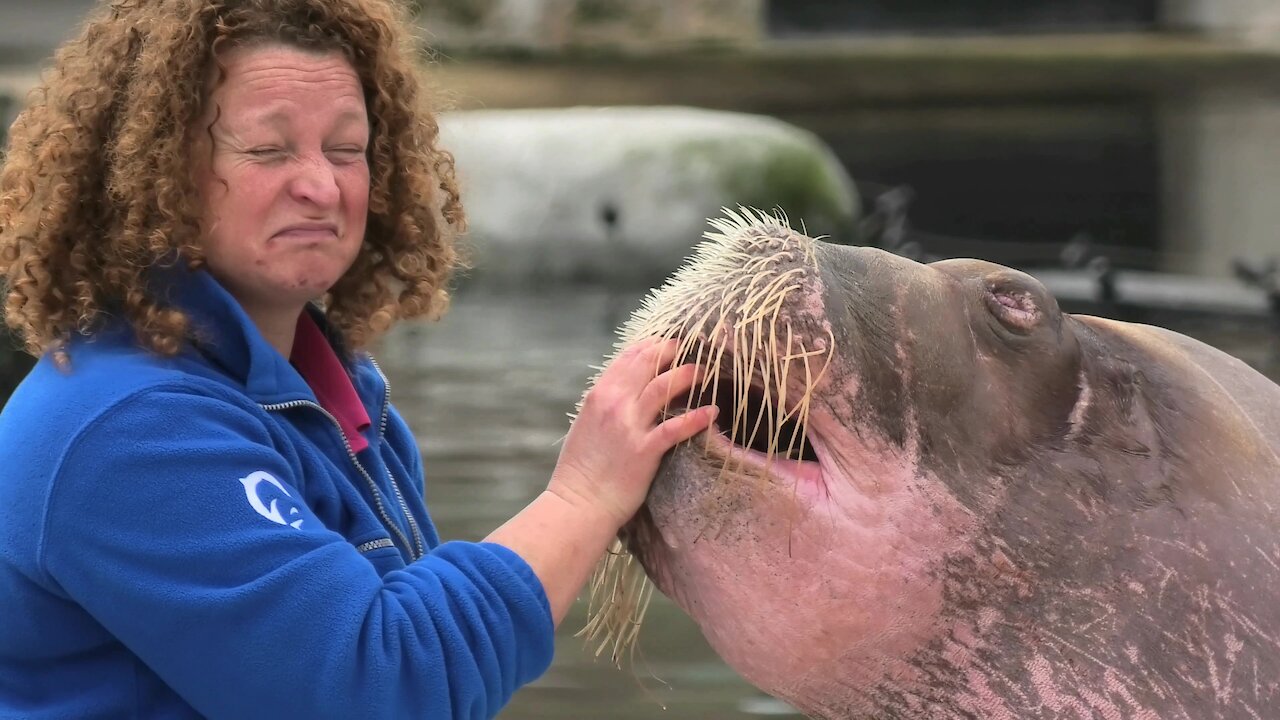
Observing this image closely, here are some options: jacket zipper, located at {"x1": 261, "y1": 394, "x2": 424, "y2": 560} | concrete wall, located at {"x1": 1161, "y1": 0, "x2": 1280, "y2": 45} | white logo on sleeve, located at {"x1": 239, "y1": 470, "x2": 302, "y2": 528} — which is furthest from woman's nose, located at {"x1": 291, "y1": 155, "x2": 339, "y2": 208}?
concrete wall, located at {"x1": 1161, "y1": 0, "x2": 1280, "y2": 45}

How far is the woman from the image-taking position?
208cm

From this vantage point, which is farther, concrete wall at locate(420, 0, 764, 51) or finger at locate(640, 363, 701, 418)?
concrete wall at locate(420, 0, 764, 51)

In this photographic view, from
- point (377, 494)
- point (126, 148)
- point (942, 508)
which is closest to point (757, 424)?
point (942, 508)

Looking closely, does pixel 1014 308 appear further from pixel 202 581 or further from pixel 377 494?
pixel 202 581

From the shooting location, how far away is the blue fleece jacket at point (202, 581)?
81.5 inches

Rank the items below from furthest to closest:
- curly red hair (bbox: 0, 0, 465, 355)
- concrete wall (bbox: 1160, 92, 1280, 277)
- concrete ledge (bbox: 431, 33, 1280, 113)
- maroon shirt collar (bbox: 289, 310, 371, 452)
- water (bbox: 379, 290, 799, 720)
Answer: concrete ledge (bbox: 431, 33, 1280, 113) → concrete wall (bbox: 1160, 92, 1280, 277) → water (bbox: 379, 290, 799, 720) → maroon shirt collar (bbox: 289, 310, 371, 452) → curly red hair (bbox: 0, 0, 465, 355)

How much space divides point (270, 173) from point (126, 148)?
0.59ft

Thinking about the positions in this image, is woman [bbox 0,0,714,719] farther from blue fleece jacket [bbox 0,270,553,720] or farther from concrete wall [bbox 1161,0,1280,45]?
Answer: concrete wall [bbox 1161,0,1280,45]

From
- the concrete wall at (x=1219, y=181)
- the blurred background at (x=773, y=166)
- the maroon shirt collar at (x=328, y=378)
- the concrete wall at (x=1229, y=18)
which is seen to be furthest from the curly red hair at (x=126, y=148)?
the concrete wall at (x=1229, y=18)

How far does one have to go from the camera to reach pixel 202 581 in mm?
2072

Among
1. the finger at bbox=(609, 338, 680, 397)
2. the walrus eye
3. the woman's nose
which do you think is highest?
the woman's nose

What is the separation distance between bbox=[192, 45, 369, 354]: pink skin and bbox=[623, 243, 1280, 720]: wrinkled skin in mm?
564

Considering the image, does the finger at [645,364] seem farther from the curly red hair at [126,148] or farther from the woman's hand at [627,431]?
the curly red hair at [126,148]

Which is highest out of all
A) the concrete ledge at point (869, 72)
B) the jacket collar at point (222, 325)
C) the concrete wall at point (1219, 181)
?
the jacket collar at point (222, 325)
